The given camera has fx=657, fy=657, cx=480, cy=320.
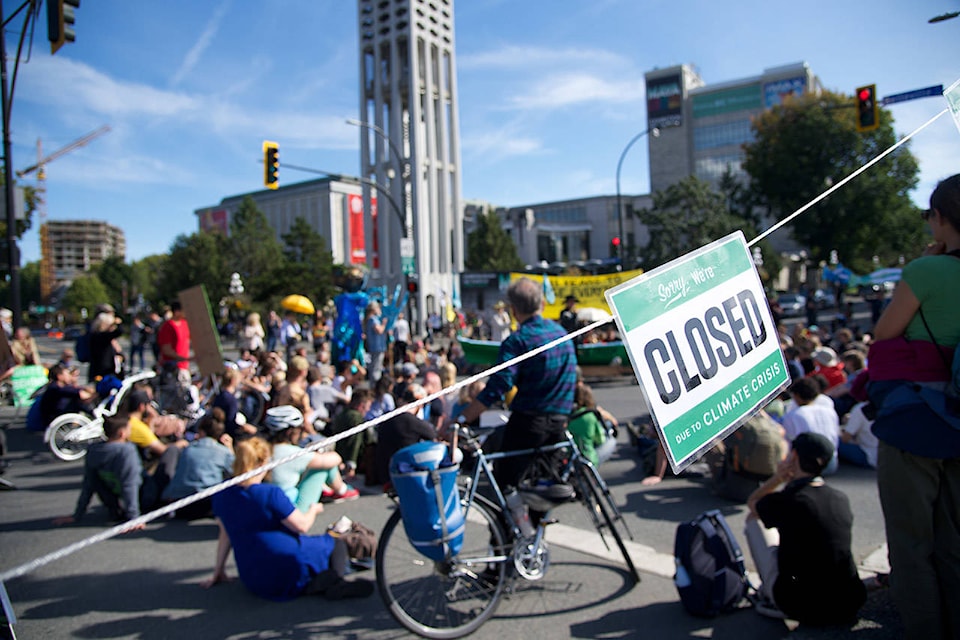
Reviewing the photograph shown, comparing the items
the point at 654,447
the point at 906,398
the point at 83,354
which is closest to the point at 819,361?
the point at 654,447

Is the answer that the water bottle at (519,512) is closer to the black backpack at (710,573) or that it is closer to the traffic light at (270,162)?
the black backpack at (710,573)

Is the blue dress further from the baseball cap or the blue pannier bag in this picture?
the baseball cap

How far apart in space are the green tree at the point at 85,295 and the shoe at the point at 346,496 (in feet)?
315

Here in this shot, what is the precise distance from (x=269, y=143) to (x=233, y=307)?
23604 millimetres

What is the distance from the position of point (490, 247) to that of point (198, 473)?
5787 cm

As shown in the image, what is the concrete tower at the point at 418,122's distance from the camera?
50.9 meters

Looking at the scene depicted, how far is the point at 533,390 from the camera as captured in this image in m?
3.81

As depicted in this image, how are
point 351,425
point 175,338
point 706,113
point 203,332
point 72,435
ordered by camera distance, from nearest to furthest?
point 351,425 → point 203,332 → point 72,435 → point 175,338 → point 706,113

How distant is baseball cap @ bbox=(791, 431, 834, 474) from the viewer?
10.8 feet

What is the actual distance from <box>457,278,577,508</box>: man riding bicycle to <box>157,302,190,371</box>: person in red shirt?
23.5 ft

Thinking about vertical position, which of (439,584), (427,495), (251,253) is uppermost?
(251,253)

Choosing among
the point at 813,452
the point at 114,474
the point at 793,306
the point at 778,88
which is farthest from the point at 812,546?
the point at 778,88

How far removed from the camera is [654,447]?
662 cm

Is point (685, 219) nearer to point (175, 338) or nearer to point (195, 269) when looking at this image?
point (195, 269)
